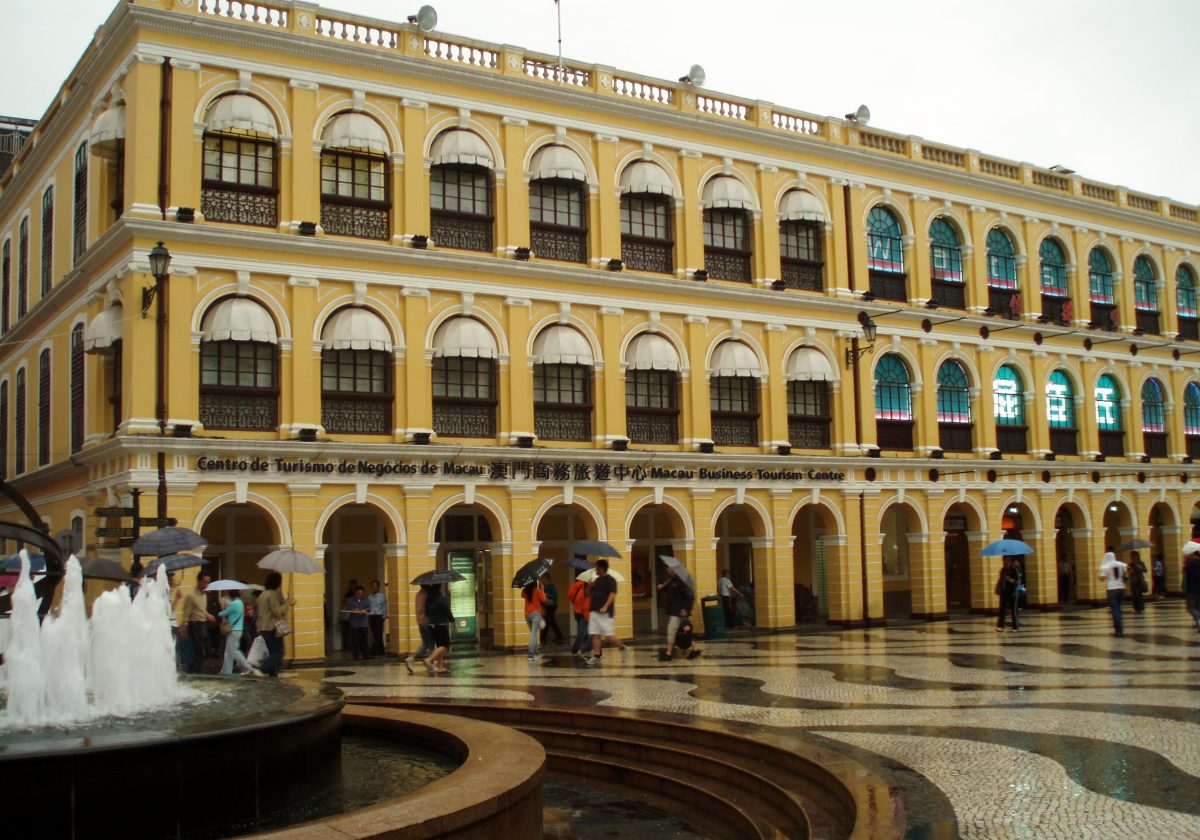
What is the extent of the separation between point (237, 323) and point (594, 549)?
8935 millimetres

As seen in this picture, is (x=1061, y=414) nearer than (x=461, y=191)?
No

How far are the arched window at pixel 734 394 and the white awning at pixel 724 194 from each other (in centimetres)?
360

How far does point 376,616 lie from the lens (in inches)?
1044

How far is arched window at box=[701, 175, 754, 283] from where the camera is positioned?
3181cm

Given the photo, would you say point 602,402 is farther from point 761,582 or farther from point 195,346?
point 195,346

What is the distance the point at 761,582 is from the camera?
3212 cm

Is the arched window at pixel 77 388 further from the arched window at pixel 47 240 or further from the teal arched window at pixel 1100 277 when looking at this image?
the teal arched window at pixel 1100 277

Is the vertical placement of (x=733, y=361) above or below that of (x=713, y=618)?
above

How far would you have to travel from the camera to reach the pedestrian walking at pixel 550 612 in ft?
91.8

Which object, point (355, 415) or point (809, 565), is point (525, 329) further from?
point (809, 565)

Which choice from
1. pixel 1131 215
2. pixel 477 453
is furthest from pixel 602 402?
pixel 1131 215

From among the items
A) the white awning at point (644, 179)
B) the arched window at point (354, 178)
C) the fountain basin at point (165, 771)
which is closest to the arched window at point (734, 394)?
the white awning at point (644, 179)

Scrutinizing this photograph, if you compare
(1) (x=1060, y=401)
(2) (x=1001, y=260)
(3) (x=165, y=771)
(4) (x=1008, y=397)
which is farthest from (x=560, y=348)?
(3) (x=165, y=771)

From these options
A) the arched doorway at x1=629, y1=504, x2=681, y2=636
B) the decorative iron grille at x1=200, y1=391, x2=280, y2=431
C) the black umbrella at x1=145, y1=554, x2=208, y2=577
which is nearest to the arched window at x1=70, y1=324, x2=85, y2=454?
the decorative iron grille at x1=200, y1=391, x2=280, y2=431
